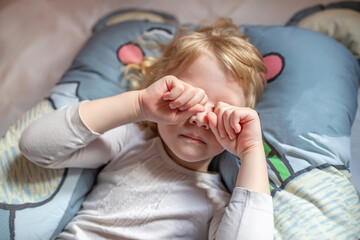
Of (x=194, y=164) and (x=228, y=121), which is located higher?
(x=228, y=121)

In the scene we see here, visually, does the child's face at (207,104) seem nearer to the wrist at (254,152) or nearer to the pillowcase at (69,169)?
the wrist at (254,152)

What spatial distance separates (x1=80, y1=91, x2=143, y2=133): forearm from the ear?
1.36 feet

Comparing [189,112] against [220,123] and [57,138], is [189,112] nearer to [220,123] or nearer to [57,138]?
[220,123]

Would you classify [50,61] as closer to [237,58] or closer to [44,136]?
[44,136]

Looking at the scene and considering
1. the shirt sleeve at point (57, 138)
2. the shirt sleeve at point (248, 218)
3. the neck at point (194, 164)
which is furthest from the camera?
the neck at point (194, 164)

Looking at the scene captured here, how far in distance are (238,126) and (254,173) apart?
0.11 metres

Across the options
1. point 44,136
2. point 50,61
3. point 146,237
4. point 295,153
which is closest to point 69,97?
point 44,136

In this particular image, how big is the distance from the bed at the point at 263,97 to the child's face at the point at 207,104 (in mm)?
122

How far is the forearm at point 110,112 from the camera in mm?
787

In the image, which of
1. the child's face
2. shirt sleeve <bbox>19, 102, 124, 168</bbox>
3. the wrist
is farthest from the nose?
shirt sleeve <bbox>19, 102, 124, 168</bbox>

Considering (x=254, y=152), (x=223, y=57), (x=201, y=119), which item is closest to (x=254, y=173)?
(x=254, y=152)

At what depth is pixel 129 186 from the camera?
34.7 inches

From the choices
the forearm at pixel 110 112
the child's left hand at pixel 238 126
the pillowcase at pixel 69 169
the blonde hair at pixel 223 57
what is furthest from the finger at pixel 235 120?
the pillowcase at pixel 69 169

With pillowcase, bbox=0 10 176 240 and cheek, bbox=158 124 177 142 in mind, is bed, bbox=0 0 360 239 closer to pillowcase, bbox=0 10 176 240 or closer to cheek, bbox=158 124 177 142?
pillowcase, bbox=0 10 176 240
